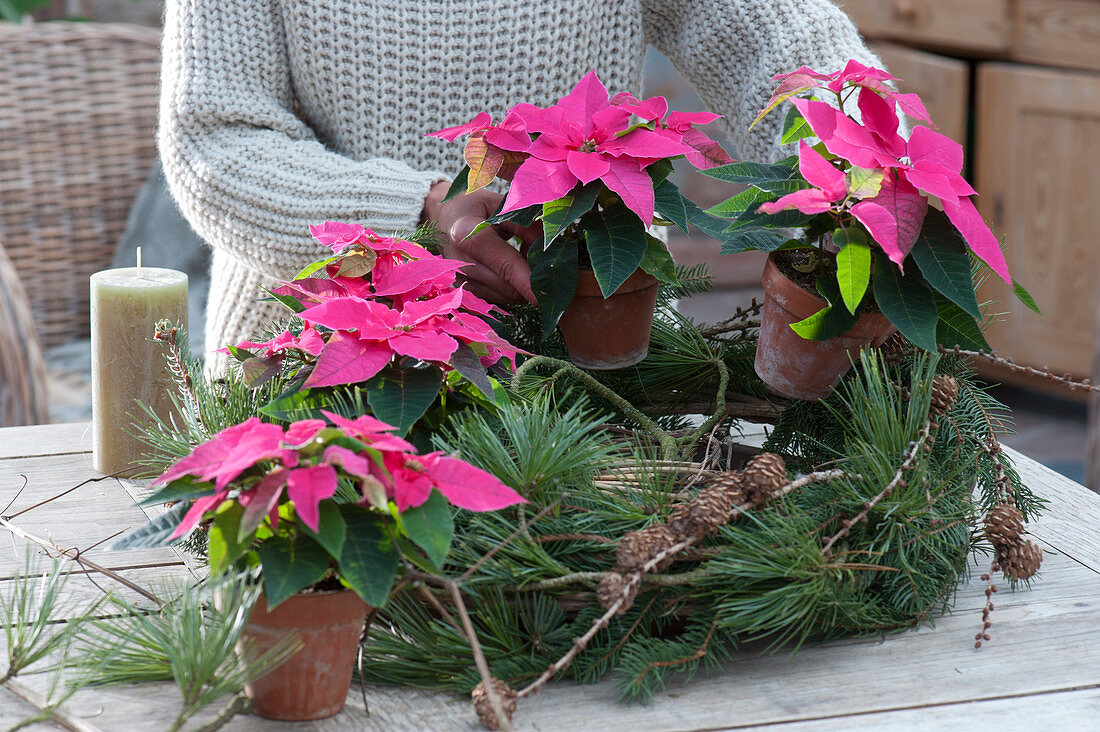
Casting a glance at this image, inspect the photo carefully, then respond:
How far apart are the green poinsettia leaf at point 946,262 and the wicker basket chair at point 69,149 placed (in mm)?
1656

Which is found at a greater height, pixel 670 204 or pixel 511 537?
pixel 670 204

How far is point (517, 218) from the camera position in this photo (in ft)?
2.12

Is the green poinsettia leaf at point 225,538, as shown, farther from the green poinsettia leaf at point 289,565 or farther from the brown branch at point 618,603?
the brown branch at point 618,603

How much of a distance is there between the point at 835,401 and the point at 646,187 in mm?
182

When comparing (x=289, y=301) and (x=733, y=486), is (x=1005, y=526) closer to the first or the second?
(x=733, y=486)

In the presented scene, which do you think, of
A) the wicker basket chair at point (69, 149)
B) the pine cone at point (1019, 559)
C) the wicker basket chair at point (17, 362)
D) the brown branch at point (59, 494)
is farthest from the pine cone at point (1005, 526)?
the wicker basket chair at point (69, 149)

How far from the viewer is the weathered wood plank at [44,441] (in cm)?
85

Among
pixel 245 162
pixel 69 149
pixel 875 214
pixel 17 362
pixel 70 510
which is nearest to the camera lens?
pixel 875 214

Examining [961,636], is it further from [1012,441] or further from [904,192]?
[1012,441]

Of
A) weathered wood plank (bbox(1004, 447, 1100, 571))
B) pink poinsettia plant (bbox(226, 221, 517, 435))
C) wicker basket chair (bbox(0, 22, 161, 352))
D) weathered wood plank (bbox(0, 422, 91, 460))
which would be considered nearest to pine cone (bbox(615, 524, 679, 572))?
pink poinsettia plant (bbox(226, 221, 517, 435))

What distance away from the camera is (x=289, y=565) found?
16.5 inches

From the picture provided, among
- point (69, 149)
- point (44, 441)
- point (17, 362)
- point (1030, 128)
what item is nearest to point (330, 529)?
point (44, 441)

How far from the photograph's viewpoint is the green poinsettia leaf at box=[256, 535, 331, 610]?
1.34ft

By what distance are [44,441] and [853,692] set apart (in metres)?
0.69
